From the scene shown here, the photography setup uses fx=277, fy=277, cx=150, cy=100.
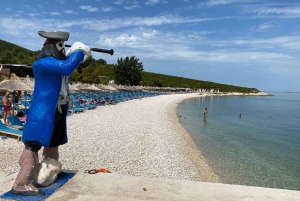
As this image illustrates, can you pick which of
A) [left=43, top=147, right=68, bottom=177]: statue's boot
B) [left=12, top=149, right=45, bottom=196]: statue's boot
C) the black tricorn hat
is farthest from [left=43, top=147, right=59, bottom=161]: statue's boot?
the black tricorn hat

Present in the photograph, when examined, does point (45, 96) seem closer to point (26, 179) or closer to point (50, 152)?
point (50, 152)

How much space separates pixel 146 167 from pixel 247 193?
4392 millimetres

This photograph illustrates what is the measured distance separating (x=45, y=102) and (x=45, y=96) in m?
0.08

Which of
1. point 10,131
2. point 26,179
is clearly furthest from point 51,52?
point 10,131

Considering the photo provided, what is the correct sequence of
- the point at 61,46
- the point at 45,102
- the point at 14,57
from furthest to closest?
the point at 14,57, the point at 61,46, the point at 45,102

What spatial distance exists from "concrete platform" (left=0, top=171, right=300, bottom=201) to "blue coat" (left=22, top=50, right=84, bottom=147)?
Result: 773mm

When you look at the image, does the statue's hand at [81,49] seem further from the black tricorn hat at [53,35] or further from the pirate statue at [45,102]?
the black tricorn hat at [53,35]

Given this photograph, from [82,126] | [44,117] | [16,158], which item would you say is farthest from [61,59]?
[82,126]

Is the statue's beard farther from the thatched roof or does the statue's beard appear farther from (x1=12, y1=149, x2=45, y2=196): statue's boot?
the thatched roof

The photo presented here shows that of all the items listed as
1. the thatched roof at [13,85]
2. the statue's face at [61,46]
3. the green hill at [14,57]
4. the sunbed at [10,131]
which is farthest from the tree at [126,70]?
the statue's face at [61,46]

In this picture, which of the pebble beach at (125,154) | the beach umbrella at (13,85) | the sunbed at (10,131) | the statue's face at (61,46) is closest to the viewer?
the statue's face at (61,46)

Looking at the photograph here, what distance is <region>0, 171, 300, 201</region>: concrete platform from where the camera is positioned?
142 inches

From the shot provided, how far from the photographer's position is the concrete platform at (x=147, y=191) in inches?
142

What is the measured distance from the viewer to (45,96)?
3.78 m
